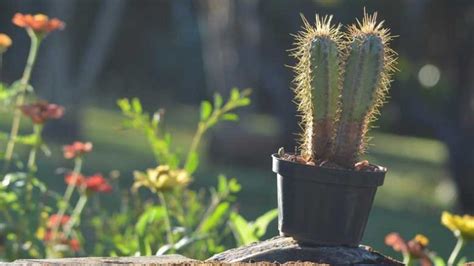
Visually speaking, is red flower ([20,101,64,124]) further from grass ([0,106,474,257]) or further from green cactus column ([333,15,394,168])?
grass ([0,106,474,257])

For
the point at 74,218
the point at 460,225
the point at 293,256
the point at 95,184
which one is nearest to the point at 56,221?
the point at 74,218

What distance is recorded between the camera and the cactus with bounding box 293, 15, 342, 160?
3570 mm

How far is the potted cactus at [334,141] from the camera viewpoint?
3.53m

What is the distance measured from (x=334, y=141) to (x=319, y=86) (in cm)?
18

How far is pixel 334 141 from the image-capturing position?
3.64m

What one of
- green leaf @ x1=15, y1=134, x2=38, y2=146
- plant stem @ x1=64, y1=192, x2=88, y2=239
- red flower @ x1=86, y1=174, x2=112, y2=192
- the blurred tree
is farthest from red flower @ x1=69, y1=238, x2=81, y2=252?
the blurred tree

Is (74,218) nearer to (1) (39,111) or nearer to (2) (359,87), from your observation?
(1) (39,111)

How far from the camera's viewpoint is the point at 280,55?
62.4 ft

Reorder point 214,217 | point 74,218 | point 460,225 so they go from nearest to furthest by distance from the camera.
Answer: point 460,225
point 214,217
point 74,218

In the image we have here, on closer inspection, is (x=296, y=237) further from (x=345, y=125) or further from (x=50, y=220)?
(x=50, y=220)

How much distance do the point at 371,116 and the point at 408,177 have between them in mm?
15086

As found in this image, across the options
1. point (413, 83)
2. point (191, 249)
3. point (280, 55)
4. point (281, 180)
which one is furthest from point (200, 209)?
point (280, 55)

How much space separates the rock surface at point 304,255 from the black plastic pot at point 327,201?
34mm

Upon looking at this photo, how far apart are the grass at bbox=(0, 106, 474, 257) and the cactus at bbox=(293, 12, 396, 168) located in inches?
178
